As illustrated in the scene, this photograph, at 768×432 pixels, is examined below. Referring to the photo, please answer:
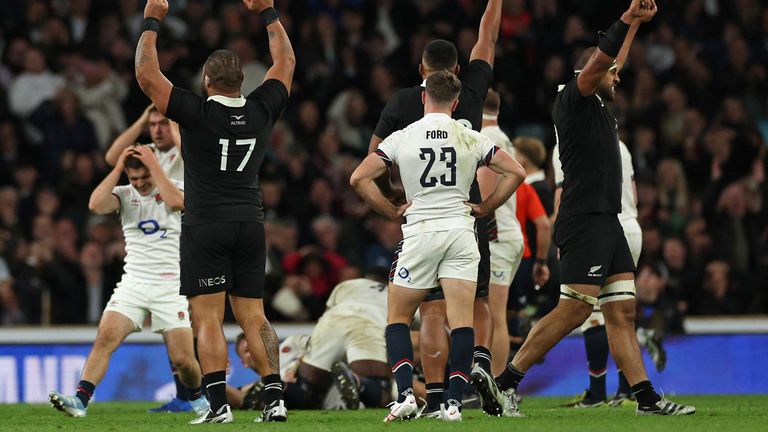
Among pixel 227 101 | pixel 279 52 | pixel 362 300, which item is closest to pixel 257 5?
pixel 279 52

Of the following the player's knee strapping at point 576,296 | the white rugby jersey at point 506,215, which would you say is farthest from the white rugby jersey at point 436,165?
the white rugby jersey at point 506,215

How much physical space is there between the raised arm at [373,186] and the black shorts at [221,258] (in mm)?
791

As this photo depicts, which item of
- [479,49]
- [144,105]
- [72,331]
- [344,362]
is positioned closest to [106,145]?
[144,105]

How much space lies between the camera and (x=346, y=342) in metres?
12.6

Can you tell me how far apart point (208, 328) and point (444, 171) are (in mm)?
1876

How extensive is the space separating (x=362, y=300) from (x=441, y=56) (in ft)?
12.1

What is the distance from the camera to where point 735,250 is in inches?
687

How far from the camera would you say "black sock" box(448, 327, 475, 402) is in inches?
358

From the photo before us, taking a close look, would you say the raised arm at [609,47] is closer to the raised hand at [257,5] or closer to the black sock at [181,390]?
the raised hand at [257,5]

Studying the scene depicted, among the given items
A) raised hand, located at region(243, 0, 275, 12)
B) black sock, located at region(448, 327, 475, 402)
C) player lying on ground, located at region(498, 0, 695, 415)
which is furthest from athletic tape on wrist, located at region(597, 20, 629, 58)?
→ raised hand, located at region(243, 0, 275, 12)

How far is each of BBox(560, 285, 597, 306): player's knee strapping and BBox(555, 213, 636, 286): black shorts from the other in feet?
0.18

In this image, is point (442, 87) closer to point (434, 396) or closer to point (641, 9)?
point (641, 9)

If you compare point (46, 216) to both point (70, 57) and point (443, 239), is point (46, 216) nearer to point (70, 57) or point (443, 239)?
point (70, 57)

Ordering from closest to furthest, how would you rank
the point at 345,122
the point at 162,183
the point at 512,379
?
the point at 512,379 < the point at 162,183 < the point at 345,122
